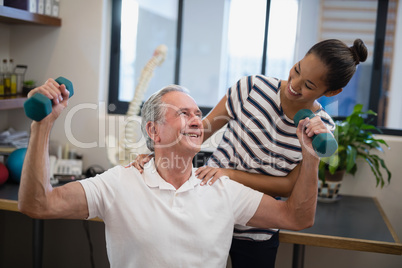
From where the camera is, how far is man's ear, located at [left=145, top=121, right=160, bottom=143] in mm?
1602

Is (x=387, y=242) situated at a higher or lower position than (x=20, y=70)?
lower

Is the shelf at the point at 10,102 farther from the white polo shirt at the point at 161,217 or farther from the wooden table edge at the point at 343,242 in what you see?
the wooden table edge at the point at 343,242

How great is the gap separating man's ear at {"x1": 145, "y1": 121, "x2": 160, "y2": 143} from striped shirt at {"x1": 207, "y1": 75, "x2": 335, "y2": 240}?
1.10 feet

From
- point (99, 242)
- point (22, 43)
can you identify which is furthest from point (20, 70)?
point (99, 242)

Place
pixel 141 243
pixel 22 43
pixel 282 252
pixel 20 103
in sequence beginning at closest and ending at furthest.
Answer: pixel 141 243, pixel 20 103, pixel 282 252, pixel 22 43

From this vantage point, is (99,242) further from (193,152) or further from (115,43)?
(193,152)

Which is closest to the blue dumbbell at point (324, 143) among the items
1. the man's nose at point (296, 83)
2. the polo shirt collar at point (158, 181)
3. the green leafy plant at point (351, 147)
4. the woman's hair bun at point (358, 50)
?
the man's nose at point (296, 83)

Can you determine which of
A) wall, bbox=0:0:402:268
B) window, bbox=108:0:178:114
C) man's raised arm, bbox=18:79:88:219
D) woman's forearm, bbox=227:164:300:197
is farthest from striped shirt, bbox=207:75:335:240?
wall, bbox=0:0:402:268

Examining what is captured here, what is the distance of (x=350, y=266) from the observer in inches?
104

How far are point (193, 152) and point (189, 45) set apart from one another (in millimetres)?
3322

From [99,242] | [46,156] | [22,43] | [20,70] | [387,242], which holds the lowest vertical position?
[99,242]

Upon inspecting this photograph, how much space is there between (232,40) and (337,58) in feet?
9.30

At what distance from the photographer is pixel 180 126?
1545 millimetres

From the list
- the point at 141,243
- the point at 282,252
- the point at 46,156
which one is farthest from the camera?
the point at 282,252
